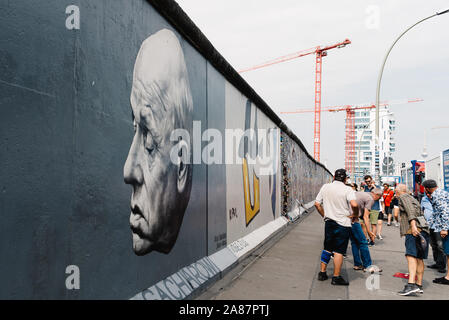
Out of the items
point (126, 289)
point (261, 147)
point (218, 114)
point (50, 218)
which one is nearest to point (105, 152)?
point (50, 218)

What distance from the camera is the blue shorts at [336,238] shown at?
5.86 metres

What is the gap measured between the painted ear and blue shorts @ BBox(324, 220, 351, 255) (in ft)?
9.36

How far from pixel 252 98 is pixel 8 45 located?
6.95 m

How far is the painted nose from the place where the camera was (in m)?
3.39

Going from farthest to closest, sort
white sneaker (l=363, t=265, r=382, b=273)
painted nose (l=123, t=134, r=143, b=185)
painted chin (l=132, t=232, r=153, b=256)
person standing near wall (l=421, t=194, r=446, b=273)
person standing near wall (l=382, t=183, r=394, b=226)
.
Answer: person standing near wall (l=382, t=183, r=394, b=226)
white sneaker (l=363, t=265, r=382, b=273)
person standing near wall (l=421, t=194, r=446, b=273)
painted chin (l=132, t=232, r=153, b=256)
painted nose (l=123, t=134, r=143, b=185)

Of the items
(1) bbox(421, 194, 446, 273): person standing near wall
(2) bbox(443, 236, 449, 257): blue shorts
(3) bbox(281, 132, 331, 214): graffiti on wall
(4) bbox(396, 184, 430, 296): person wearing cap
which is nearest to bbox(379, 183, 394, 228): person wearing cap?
(3) bbox(281, 132, 331, 214): graffiti on wall

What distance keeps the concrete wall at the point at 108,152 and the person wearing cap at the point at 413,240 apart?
2897 mm

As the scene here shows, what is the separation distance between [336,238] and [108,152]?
14.2ft

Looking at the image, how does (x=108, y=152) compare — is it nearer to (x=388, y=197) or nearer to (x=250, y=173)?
(x=250, y=173)

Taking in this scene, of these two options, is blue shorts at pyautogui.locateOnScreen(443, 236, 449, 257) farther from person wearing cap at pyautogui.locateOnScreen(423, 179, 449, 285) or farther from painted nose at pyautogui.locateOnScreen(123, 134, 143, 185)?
painted nose at pyautogui.locateOnScreen(123, 134, 143, 185)

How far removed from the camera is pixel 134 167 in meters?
3.51

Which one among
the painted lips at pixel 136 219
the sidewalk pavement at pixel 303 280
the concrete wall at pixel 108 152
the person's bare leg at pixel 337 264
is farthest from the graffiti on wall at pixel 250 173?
the painted lips at pixel 136 219

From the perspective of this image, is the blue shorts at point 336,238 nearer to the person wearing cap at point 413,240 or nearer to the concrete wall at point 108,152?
the person wearing cap at point 413,240

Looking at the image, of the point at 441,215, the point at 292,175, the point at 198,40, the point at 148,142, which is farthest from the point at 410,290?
the point at 292,175
